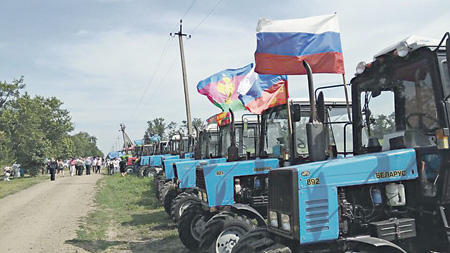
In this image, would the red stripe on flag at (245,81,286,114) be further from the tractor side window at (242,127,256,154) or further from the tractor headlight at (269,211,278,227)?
the tractor headlight at (269,211,278,227)

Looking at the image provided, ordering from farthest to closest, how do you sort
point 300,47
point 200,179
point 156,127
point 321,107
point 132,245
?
1. point 156,127
2. point 132,245
3. point 200,179
4. point 300,47
5. point 321,107

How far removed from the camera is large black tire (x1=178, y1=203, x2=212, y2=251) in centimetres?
687

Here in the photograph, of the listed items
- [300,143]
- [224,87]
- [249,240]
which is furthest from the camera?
[224,87]

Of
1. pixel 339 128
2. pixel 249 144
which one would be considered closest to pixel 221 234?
pixel 339 128

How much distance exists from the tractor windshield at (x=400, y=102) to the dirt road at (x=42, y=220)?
19.2ft

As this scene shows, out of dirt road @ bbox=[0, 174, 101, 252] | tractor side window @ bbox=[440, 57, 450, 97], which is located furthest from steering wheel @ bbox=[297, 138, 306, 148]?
dirt road @ bbox=[0, 174, 101, 252]

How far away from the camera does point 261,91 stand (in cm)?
1030

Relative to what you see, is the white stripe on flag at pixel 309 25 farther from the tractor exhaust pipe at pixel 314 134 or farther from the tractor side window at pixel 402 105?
the tractor exhaust pipe at pixel 314 134

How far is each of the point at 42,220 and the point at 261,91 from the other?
6865mm

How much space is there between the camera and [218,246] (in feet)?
18.7

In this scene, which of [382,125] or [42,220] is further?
[42,220]

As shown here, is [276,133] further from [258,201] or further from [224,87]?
[224,87]

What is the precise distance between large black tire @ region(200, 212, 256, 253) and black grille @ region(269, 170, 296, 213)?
188 cm

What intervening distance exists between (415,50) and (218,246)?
364 centimetres
